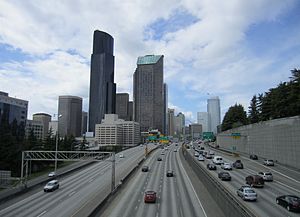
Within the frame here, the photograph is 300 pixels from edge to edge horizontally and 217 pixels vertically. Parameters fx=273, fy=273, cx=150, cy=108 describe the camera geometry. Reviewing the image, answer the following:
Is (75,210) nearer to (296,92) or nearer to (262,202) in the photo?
(262,202)

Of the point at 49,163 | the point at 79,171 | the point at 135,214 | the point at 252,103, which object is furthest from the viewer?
the point at 252,103

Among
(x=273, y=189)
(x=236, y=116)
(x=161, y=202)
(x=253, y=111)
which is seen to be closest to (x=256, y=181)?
(x=273, y=189)

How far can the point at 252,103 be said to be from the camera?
110 m

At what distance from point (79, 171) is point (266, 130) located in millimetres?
45293

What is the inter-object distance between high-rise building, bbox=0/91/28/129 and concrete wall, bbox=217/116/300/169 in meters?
120

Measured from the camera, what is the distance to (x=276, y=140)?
192ft

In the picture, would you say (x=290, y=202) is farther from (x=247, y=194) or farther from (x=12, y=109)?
(x=12, y=109)

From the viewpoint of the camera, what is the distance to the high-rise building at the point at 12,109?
147913 millimetres

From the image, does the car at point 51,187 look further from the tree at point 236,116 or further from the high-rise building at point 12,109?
the high-rise building at point 12,109

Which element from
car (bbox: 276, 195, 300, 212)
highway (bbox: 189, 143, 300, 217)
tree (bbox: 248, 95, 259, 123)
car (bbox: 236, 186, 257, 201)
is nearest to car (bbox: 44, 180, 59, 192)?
highway (bbox: 189, 143, 300, 217)

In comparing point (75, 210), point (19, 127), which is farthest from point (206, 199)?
point (19, 127)

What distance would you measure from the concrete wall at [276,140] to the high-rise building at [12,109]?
120 meters

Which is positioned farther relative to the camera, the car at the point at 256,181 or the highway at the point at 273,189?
the car at the point at 256,181

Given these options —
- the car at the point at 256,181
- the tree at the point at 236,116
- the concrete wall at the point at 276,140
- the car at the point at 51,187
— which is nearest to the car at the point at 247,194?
the car at the point at 256,181
